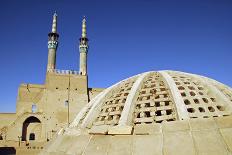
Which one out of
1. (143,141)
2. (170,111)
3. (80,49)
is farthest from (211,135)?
(80,49)

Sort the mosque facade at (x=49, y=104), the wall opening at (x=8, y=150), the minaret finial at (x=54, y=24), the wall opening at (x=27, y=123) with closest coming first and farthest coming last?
1. the wall opening at (x=8, y=150)
2. the mosque facade at (x=49, y=104)
3. the wall opening at (x=27, y=123)
4. the minaret finial at (x=54, y=24)

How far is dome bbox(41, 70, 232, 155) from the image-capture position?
3.99m

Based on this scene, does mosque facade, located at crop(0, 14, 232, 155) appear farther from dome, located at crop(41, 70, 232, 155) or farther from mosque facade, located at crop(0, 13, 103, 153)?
mosque facade, located at crop(0, 13, 103, 153)

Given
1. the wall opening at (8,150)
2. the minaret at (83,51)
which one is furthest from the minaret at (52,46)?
the wall opening at (8,150)

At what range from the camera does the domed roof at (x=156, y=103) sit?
14.6 ft

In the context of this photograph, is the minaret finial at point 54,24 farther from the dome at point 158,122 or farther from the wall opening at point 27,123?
the dome at point 158,122

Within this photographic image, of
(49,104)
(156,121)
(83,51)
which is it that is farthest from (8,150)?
(156,121)

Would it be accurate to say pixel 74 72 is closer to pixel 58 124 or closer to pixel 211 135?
pixel 58 124

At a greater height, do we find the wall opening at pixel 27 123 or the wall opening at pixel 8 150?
the wall opening at pixel 27 123

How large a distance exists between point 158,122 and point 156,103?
47 centimetres

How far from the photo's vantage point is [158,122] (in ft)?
14.4

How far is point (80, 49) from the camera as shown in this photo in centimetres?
2753

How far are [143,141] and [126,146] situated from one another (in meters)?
0.30

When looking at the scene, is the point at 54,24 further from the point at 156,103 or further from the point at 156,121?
the point at 156,121
